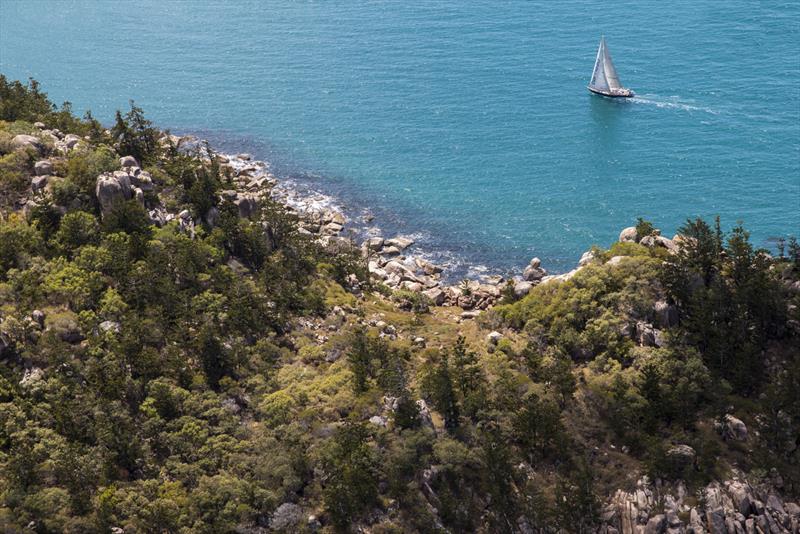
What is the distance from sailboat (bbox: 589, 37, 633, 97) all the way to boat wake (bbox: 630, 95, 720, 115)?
305 cm

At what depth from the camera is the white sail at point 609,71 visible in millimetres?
172200

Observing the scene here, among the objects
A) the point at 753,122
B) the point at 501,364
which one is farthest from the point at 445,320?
the point at 753,122

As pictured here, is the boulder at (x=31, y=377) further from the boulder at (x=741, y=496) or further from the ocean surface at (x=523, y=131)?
the boulder at (x=741, y=496)

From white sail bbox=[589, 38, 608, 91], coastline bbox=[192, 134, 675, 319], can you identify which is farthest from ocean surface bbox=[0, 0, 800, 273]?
white sail bbox=[589, 38, 608, 91]

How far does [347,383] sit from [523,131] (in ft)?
323

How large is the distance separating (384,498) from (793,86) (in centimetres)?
Answer: 15010

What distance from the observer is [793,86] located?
16575cm

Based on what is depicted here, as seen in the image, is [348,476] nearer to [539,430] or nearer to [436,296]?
[539,430]

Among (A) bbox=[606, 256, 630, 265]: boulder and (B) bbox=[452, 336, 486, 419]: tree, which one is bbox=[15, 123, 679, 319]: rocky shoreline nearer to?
(A) bbox=[606, 256, 630, 265]: boulder

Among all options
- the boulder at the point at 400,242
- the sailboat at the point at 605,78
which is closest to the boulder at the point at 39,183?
the boulder at the point at 400,242

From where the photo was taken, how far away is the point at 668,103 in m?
167

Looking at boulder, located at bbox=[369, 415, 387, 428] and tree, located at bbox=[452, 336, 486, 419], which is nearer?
boulder, located at bbox=[369, 415, 387, 428]

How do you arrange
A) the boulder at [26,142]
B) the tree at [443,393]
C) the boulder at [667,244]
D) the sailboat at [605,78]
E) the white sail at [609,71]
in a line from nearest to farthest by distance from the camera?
the tree at [443,393]
the boulder at [667,244]
the boulder at [26,142]
the sailboat at [605,78]
the white sail at [609,71]

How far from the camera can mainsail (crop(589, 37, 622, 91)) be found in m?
172
